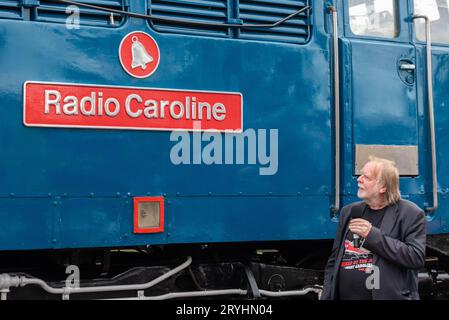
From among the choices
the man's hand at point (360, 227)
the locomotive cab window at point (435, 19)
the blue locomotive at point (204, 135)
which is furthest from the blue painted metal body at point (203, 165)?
the man's hand at point (360, 227)

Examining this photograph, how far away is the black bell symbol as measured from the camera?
4.89 metres

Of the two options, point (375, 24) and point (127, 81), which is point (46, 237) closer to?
point (127, 81)

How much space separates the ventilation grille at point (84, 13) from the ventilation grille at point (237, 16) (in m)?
0.25

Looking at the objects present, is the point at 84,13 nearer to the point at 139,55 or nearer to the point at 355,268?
the point at 139,55

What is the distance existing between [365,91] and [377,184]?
2.08 meters

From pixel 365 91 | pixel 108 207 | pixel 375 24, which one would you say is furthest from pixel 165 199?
pixel 375 24

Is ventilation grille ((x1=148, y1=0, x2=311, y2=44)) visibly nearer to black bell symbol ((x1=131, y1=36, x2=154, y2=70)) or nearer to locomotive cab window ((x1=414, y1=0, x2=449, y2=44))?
black bell symbol ((x1=131, y1=36, x2=154, y2=70))

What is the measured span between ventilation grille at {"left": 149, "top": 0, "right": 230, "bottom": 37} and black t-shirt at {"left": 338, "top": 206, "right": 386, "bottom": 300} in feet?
6.92

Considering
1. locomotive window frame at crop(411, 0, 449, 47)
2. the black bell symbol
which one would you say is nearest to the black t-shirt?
the black bell symbol
